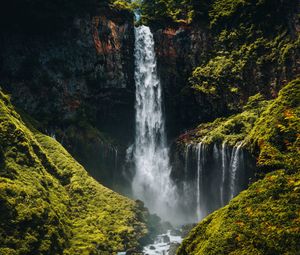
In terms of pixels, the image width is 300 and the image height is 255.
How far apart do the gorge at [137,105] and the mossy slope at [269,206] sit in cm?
1093

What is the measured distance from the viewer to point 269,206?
1841cm

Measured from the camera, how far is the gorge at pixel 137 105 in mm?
33875

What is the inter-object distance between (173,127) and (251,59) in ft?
41.8

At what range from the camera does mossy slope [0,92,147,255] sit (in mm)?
25920

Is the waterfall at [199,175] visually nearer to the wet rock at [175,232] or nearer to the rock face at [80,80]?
the wet rock at [175,232]

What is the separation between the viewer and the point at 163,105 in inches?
2020

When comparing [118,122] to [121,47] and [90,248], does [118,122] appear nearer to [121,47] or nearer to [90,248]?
[121,47]

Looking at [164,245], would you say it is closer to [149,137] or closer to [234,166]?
[234,166]

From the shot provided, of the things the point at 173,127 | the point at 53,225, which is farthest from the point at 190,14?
the point at 53,225

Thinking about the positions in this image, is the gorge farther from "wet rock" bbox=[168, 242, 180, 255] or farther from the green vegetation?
"wet rock" bbox=[168, 242, 180, 255]

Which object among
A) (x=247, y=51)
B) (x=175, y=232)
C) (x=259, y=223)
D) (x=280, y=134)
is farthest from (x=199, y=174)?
(x=259, y=223)

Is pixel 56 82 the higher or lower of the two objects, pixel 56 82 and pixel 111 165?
the higher

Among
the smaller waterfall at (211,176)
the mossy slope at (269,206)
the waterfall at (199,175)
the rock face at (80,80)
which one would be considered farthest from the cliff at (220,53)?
the mossy slope at (269,206)

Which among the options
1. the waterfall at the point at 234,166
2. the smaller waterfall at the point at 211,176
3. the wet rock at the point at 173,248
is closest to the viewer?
the wet rock at the point at 173,248
